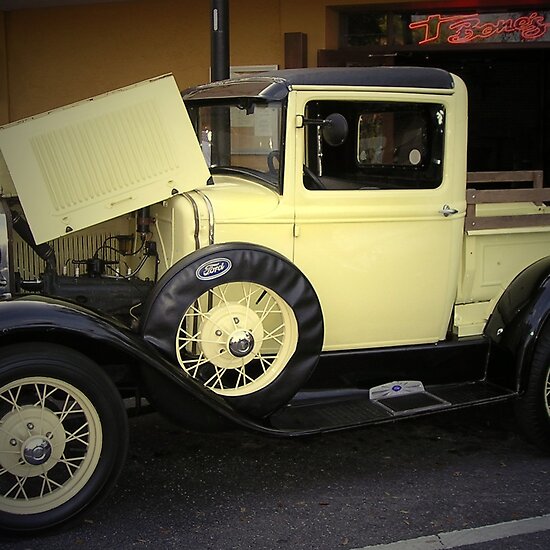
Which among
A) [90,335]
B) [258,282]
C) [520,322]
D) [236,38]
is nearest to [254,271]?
[258,282]

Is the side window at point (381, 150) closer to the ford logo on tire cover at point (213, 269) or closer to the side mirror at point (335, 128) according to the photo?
the side mirror at point (335, 128)

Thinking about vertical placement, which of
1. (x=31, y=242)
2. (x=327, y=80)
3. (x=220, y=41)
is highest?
(x=220, y=41)

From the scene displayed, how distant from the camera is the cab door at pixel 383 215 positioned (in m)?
3.68

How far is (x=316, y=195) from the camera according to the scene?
3654mm

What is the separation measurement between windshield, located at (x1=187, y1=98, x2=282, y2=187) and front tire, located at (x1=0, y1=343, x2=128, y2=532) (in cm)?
127

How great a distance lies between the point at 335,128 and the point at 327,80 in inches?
10.3

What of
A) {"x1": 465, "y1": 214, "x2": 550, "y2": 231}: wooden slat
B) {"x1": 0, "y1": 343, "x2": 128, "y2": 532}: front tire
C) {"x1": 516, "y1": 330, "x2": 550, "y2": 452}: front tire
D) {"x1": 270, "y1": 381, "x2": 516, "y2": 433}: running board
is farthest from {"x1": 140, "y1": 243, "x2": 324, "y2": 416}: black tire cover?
{"x1": 516, "y1": 330, "x2": 550, "y2": 452}: front tire

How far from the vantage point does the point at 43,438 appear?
3105 mm

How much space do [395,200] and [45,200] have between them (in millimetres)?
1631

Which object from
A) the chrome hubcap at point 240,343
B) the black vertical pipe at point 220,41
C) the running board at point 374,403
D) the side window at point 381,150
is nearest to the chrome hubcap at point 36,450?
the chrome hubcap at point 240,343

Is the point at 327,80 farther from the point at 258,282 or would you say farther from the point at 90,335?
the point at 90,335

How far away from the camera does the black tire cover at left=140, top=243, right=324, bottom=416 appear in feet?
10.8

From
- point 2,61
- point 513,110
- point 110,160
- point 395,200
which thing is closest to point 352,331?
point 395,200

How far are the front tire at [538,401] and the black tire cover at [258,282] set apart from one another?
116 cm
